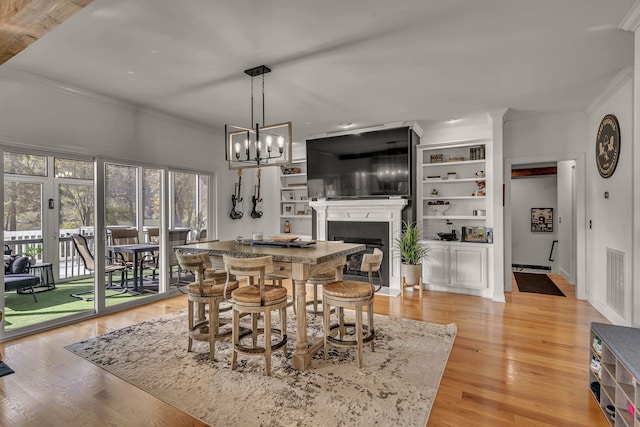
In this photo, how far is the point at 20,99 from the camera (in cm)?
337

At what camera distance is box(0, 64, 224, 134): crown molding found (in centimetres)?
327

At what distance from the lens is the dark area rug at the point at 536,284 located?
5.24 m

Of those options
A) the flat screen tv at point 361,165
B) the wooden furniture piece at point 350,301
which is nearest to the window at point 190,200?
the flat screen tv at point 361,165

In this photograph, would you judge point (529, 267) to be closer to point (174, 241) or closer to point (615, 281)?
point (615, 281)

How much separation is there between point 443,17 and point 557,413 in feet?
9.37

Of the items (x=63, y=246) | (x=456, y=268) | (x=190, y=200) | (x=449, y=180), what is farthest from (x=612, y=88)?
(x=63, y=246)

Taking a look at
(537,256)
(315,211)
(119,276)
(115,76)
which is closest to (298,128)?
(315,211)

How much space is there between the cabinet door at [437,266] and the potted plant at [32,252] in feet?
17.6

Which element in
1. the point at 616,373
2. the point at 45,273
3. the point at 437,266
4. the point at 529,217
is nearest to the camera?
the point at 616,373

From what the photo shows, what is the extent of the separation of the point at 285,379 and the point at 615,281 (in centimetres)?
399

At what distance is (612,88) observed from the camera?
12.2 ft

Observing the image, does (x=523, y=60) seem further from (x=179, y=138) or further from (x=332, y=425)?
(x=179, y=138)

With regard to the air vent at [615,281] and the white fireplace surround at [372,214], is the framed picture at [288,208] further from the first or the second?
the air vent at [615,281]

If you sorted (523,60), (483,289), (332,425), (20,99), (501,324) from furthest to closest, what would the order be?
(483,289), (501,324), (20,99), (523,60), (332,425)
